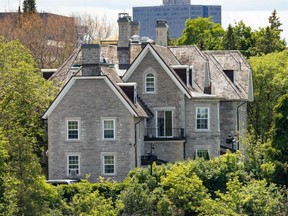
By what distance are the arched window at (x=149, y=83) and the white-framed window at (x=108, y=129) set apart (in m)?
5.56

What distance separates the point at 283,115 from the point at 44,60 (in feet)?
169

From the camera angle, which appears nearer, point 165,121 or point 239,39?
point 165,121

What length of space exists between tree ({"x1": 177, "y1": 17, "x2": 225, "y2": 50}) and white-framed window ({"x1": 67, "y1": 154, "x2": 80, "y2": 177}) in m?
54.1

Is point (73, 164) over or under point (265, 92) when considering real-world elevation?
under

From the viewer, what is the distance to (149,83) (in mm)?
82938

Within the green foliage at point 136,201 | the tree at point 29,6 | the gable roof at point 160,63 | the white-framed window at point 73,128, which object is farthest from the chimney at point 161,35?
the tree at point 29,6

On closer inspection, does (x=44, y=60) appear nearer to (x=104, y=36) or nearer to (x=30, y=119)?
(x=104, y=36)

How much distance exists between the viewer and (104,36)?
465 feet

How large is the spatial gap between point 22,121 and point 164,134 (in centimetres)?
851

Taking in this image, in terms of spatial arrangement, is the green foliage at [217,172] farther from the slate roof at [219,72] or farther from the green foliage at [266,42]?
the green foliage at [266,42]

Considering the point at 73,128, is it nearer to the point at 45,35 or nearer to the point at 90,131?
the point at 90,131

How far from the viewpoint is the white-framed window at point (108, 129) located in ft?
256

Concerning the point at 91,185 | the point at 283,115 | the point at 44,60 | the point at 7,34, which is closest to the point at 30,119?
the point at 91,185

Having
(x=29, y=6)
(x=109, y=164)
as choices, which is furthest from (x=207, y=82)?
(x=29, y=6)
